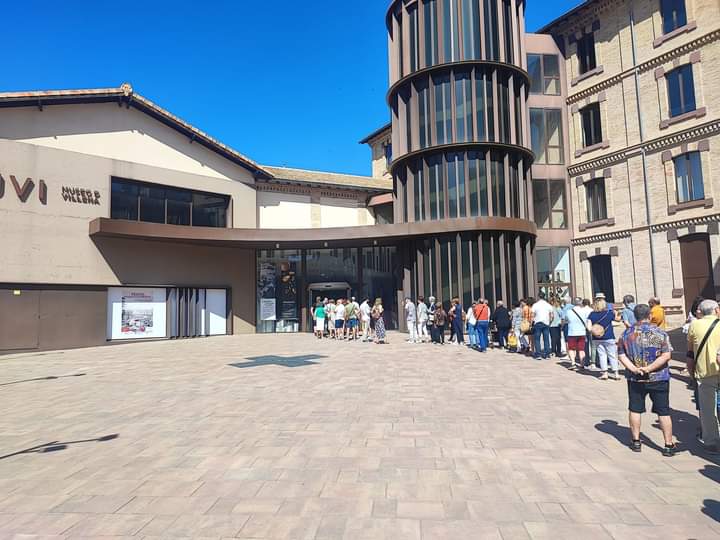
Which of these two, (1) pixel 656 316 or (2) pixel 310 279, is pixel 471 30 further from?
(1) pixel 656 316

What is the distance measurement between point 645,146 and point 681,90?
2435 millimetres

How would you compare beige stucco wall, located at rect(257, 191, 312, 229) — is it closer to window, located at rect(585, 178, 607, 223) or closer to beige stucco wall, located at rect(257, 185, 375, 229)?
beige stucco wall, located at rect(257, 185, 375, 229)

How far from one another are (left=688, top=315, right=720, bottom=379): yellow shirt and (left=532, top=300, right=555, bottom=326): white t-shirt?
6.59 meters

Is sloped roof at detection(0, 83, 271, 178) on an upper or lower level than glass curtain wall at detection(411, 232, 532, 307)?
upper

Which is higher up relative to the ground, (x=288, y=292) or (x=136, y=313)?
(x=288, y=292)

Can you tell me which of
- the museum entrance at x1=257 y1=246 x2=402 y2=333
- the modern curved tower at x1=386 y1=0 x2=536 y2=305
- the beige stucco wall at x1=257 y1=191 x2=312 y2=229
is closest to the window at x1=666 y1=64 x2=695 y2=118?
the modern curved tower at x1=386 y1=0 x2=536 y2=305

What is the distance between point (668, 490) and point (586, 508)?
37.1 inches

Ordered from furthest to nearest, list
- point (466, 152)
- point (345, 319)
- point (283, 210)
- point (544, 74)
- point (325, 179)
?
point (325, 179) < point (283, 210) < point (544, 74) < point (466, 152) < point (345, 319)

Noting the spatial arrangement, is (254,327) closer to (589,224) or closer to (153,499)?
(589,224)

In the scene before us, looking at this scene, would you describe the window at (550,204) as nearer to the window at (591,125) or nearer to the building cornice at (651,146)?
the building cornice at (651,146)

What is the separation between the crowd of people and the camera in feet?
16.2

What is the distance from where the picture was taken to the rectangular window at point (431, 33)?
20219 mm

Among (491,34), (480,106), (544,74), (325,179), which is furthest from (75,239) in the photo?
(544,74)

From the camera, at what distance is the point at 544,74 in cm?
2427
